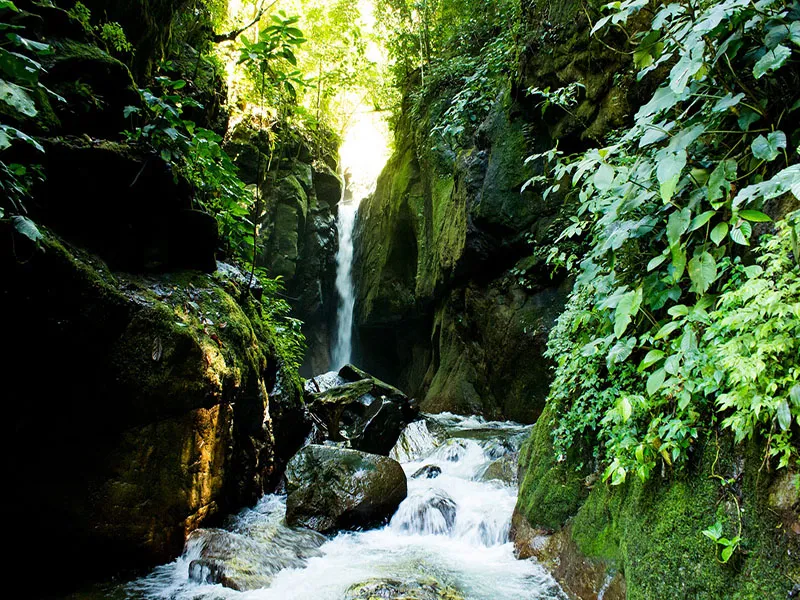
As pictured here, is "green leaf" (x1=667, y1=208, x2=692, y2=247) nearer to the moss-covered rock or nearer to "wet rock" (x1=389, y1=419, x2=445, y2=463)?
the moss-covered rock

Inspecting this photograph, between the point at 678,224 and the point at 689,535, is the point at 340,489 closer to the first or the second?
the point at 689,535

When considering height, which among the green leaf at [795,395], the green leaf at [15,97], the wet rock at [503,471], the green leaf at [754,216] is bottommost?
the wet rock at [503,471]

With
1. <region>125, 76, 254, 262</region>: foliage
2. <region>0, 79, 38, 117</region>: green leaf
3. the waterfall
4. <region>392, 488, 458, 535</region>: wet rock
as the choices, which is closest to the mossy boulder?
<region>0, 79, 38, 117</region>: green leaf

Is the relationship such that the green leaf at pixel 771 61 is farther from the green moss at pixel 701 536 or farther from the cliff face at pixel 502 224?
the cliff face at pixel 502 224

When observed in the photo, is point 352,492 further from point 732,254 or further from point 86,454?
point 732,254

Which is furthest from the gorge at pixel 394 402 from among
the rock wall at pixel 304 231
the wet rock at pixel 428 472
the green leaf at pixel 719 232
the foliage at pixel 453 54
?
the rock wall at pixel 304 231

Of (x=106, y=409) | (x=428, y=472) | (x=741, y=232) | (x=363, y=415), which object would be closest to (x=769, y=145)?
(x=741, y=232)

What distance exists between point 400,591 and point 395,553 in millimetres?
1284

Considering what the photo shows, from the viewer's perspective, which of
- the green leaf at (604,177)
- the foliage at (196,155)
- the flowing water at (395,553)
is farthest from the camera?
the foliage at (196,155)

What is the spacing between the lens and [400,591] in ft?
10.8

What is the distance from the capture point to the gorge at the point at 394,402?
2.15 meters

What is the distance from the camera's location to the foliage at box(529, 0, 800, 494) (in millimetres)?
1854

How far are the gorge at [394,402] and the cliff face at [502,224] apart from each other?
10 centimetres

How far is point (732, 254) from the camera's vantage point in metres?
2.49
